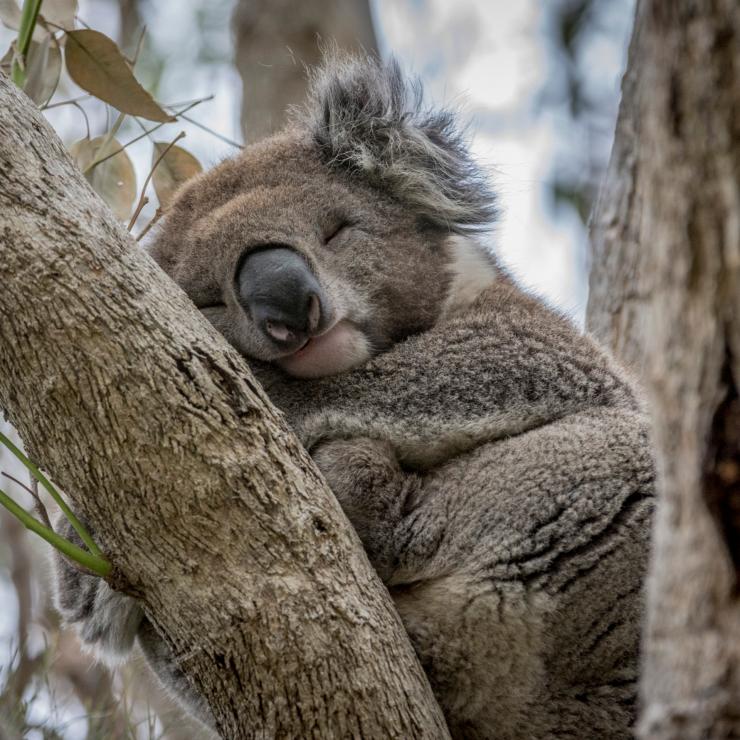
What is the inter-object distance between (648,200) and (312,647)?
1.23 meters

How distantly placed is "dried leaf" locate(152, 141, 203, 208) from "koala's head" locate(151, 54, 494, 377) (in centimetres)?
37

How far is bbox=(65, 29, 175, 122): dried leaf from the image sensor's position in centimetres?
304

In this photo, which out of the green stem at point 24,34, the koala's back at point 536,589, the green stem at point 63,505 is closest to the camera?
the green stem at point 63,505

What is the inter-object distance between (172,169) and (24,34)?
97 cm

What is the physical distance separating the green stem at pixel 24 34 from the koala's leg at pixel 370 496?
140 centimetres

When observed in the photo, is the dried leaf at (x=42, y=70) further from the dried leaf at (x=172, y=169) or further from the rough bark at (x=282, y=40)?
the rough bark at (x=282, y=40)

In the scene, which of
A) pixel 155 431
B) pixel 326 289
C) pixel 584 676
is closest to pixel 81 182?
pixel 155 431

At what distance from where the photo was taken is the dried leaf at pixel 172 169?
365 centimetres

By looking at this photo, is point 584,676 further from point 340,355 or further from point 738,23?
point 738,23

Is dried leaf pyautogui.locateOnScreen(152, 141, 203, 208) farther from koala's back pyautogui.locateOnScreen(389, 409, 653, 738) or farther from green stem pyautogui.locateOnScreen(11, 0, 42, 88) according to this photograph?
koala's back pyautogui.locateOnScreen(389, 409, 653, 738)

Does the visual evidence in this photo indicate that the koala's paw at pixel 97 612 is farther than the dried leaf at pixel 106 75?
No

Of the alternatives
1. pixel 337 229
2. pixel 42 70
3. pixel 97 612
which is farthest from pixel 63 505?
A: pixel 42 70

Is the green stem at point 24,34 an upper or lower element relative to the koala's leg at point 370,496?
upper

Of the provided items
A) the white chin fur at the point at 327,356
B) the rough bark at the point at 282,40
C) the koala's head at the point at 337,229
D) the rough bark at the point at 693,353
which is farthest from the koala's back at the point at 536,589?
the rough bark at the point at 282,40
